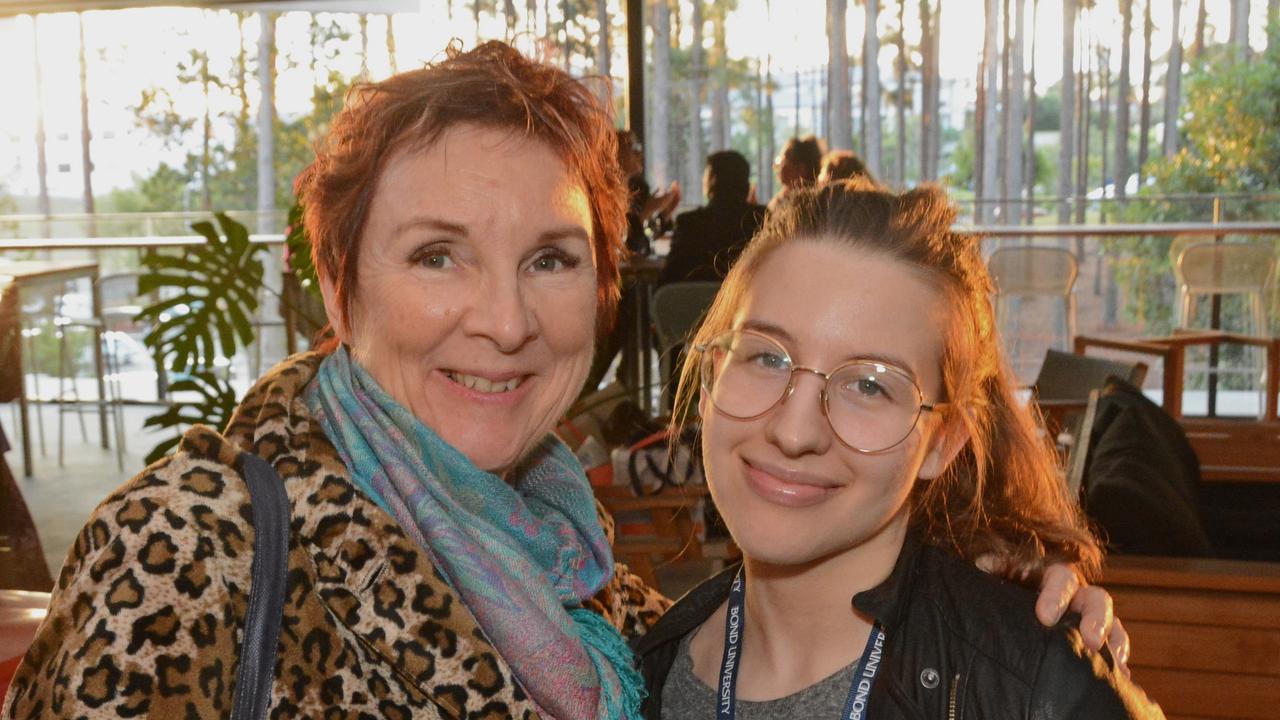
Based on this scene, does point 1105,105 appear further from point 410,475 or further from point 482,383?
point 410,475

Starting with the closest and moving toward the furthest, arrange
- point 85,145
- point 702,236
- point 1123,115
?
point 702,236
point 1123,115
point 85,145

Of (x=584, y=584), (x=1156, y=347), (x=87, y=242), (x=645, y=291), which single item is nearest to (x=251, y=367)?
(x=87, y=242)

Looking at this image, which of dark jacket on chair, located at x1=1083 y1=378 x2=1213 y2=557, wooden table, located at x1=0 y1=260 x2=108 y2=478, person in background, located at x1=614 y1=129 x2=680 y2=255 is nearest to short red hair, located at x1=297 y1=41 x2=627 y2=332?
dark jacket on chair, located at x1=1083 y1=378 x2=1213 y2=557

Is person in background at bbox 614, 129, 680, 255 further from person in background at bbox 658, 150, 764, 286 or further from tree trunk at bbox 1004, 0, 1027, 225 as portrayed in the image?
tree trunk at bbox 1004, 0, 1027, 225

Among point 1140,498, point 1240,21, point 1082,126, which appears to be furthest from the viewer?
point 1082,126

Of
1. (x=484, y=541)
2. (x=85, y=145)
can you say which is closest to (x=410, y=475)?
(x=484, y=541)

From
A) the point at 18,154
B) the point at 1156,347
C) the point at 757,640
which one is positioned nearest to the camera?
the point at 757,640

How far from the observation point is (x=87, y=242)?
7367 mm

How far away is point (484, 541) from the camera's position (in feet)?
4.14

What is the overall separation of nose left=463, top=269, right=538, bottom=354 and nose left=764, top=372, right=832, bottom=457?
283 mm

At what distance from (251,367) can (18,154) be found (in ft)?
9.72

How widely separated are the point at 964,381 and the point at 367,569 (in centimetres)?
66

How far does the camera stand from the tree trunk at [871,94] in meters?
9.06

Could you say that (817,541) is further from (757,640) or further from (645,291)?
(645,291)
